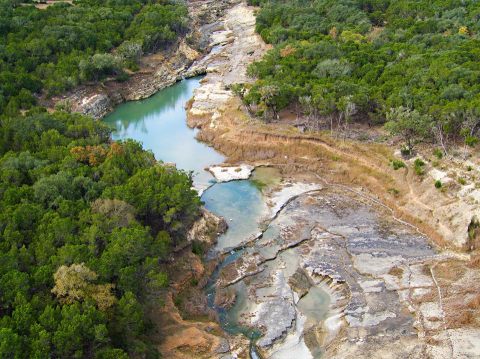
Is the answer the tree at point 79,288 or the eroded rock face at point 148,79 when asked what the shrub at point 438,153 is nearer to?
the tree at point 79,288

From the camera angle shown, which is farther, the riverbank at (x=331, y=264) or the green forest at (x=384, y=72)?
the green forest at (x=384, y=72)

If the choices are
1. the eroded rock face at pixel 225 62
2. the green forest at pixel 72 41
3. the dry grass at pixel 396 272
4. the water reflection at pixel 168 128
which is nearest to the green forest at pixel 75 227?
the green forest at pixel 72 41

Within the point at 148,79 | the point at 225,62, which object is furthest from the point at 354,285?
the point at 225,62

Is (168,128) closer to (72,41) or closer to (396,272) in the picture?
(72,41)

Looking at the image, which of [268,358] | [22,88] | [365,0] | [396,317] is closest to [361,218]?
[396,317]

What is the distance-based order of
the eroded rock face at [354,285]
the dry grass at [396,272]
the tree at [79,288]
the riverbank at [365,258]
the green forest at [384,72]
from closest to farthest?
the tree at [79,288] < the eroded rock face at [354,285] < the riverbank at [365,258] < the dry grass at [396,272] < the green forest at [384,72]
